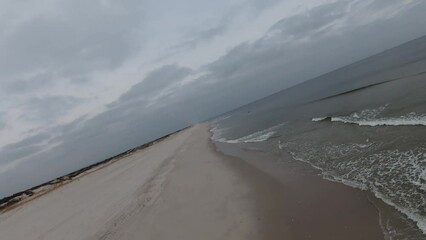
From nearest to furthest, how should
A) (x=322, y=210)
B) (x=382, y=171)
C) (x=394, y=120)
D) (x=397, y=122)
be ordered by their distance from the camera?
(x=322, y=210) < (x=382, y=171) < (x=397, y=122) < (x=394, y=120)

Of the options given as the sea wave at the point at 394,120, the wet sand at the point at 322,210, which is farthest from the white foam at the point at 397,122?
the wet sand at the point at 322,210

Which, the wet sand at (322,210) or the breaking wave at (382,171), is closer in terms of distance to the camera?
the wet sand at (322,210)

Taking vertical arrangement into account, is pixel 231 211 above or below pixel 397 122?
above

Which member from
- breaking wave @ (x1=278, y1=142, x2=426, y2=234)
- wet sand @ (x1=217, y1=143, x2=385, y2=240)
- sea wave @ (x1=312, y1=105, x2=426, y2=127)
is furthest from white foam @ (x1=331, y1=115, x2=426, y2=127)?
wet sand @ (x1=217, y1=143, x2=385, y2=240)

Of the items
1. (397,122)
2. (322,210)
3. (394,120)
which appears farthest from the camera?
(394,120)

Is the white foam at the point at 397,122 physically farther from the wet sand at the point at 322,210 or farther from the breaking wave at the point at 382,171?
the wet sand at the point at 322,210

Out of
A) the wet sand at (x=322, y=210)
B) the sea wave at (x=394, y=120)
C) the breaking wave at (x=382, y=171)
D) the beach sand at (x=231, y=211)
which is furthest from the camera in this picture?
the sea wave at (x=394, y=120)

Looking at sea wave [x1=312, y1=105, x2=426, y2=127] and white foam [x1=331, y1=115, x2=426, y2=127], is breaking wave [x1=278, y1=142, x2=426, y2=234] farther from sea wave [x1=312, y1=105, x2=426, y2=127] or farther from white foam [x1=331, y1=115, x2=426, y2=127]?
sea wave [x1=312, y1=105, x2=426, y2=127]

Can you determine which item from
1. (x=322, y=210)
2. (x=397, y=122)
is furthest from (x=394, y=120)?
(x=322, y=210)

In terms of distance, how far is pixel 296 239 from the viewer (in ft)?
24.2

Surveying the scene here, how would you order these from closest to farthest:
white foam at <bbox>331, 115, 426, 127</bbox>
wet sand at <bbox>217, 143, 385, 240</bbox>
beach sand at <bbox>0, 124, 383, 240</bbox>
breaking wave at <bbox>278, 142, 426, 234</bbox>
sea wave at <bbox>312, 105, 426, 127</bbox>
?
wet sand at <bbox>217, 143, 385, 240</bbox> < breaking wave at <bbox>278, 142, 426, 234</bbox> < beach sand at <bbox>0, 124, 383, 240</bbox> < white foam at <bbox>331, 115, 426, 127</bbox> < sea wave at <bbox>312, 105, 426, 127</bbox>

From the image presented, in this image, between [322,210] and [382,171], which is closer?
[322,210]

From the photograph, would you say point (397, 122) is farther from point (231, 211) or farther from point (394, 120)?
point (231, 211)

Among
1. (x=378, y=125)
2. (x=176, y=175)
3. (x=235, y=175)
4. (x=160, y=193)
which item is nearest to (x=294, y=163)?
(x=235, y=175)
